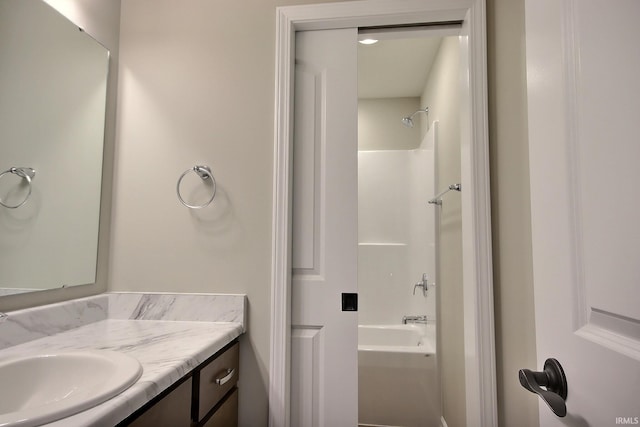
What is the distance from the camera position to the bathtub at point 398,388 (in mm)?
2328

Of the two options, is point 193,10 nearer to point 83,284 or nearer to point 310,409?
point 83,284

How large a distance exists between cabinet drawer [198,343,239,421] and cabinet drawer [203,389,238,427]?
38 millimetres

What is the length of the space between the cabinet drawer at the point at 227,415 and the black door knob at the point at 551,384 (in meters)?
0.95

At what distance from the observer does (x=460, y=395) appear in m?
1.89

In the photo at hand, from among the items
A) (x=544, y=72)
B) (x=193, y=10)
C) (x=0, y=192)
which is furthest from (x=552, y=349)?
(x=193, y=10)

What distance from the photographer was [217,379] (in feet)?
3.83

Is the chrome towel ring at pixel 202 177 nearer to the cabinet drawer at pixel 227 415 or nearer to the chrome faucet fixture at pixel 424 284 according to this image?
the cabinet drawer at pixel 227 415

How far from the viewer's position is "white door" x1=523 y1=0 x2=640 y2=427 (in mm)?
413

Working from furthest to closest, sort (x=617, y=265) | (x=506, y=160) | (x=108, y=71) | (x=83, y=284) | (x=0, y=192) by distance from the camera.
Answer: (x=108, y=71), (x=83, y=284), (x=506, y=160), (x=0, y=192), (x=617, y=265)

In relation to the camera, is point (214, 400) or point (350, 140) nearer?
point (214, 400)

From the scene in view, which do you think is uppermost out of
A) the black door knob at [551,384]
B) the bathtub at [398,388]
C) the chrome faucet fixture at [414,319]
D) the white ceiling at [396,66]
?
the white ceiling at [396,66]

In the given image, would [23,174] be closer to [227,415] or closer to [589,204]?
[227,415]

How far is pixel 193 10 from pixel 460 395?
2.34m

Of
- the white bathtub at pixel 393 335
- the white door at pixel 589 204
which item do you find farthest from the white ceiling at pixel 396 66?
the white bathtub at pixel 393 335
